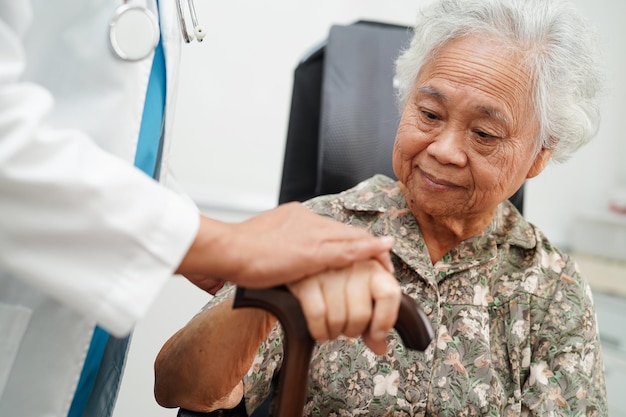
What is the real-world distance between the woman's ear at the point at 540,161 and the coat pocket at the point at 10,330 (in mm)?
906

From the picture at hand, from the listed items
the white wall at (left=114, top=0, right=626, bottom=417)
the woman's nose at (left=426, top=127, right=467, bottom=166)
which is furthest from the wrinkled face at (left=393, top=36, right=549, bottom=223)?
the white wall at (left=114, top=0, right=626, bottom=417)

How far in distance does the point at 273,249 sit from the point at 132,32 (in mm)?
296

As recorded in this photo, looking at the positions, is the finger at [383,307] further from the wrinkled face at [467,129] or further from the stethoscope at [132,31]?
the wrinkled face at [467,129]

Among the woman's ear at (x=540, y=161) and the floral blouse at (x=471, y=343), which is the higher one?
the woman's ear at (x=540, y=161)

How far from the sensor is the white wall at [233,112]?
229 cm

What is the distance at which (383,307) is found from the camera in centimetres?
72

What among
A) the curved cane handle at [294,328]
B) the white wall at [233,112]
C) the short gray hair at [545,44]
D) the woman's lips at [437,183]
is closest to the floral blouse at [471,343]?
the woman's lips at [437,183]

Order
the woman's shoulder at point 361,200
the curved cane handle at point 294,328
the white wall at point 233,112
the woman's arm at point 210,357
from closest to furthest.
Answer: the curved cane handle at point 294,328 < the woman's arm at point 210,357 < the woman's shoulder at point 361,200 < the white wall at point 233,112

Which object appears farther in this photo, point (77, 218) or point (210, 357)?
point (210, 357)

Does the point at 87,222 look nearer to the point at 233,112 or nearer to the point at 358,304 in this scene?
the point at 358,304

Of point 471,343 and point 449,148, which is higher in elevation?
point 449,148

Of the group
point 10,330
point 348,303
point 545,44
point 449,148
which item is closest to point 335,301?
point 348,303

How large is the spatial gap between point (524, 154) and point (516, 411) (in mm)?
443

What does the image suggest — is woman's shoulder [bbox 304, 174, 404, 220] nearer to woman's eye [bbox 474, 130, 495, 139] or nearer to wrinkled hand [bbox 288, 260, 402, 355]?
woman's eye [bbox 474, 130, 495, 139]
